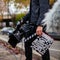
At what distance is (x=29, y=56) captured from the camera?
16.2ft

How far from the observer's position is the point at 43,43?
4.34 metres

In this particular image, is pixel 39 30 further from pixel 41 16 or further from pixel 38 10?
pixel 38 10

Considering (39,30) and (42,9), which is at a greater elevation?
(42,9)

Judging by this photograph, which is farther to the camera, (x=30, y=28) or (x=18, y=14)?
(x=18, y=14)

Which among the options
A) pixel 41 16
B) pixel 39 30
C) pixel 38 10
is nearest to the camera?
pixel 39 30

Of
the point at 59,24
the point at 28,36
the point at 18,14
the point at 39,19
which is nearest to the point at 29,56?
the point at 28,36

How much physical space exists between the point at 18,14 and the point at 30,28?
5292 centimetres

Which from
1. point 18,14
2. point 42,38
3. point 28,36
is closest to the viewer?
point 42,38

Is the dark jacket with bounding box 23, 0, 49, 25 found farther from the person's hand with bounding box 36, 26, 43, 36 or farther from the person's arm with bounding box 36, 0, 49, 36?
the person's hand with bounding box 36, 26, 43, 36

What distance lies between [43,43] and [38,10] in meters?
0.58

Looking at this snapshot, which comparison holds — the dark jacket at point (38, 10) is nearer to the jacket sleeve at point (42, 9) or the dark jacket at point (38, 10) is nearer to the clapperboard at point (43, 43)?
the jacket sleeve at point (42, 9)

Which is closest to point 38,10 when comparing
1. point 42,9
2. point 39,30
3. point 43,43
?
point 42,9

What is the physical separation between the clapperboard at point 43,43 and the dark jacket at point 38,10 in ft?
0.77

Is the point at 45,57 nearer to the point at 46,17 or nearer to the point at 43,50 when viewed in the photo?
the point at 43,50
